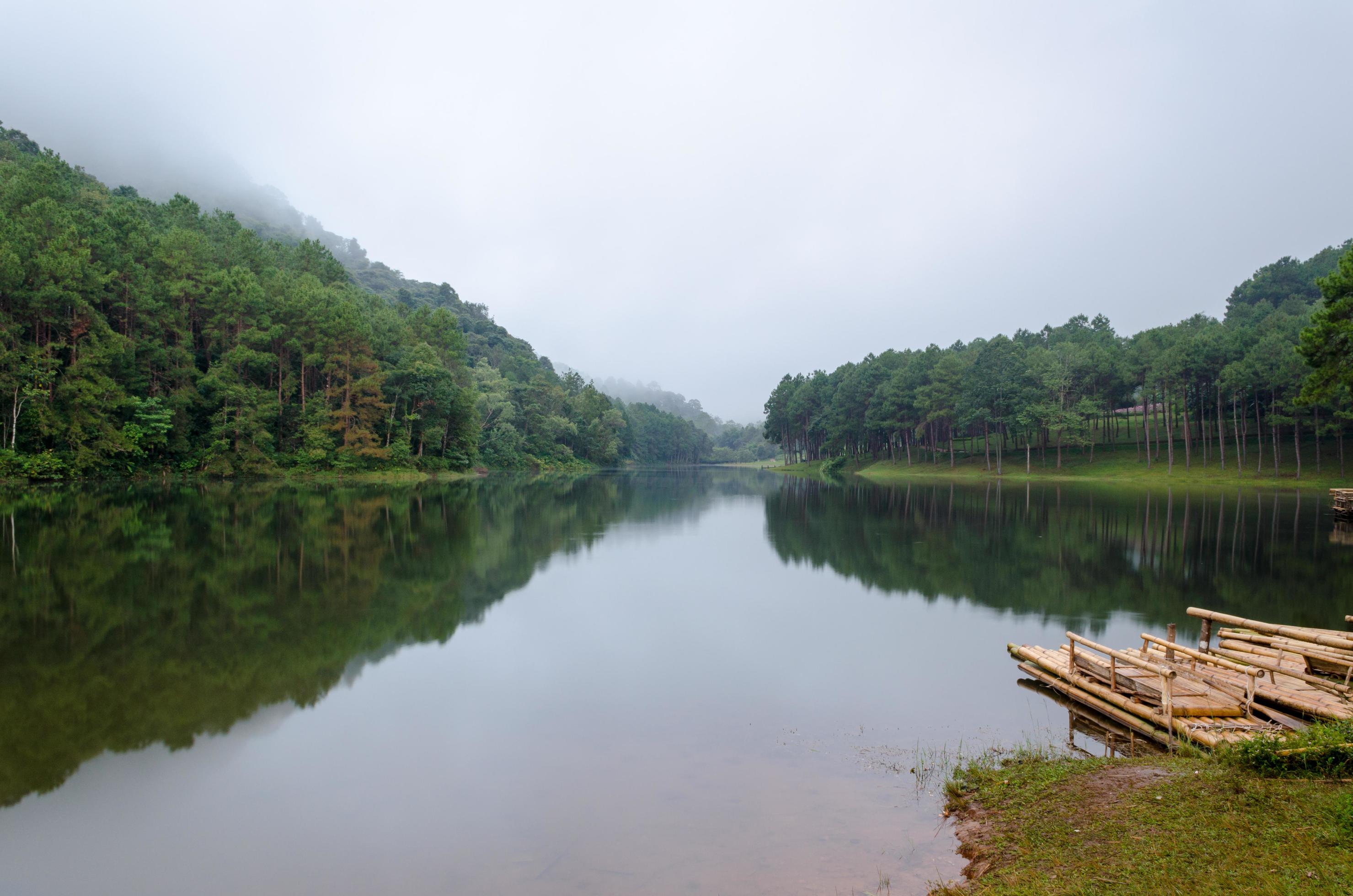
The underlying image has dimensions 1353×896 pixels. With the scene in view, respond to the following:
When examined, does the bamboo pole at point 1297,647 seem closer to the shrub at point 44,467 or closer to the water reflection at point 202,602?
the water reflection at point 202,602

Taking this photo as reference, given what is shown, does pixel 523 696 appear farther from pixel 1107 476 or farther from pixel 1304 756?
pixel 1107 476

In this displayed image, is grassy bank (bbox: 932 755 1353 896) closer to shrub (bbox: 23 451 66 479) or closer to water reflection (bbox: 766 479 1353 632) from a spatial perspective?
water reflection (bbox: 766 479 1353 632)

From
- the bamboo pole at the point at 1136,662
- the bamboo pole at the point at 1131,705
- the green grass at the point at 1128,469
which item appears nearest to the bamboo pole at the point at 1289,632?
the bamboo pole at the point at 1136,662

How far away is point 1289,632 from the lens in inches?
367

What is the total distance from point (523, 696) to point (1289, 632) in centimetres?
1064

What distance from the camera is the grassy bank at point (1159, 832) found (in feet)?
13.0

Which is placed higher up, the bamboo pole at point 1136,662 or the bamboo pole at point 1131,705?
the bamboo pole at point 1136,662

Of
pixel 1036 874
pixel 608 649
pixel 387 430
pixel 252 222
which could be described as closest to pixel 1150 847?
pixel 1036 874

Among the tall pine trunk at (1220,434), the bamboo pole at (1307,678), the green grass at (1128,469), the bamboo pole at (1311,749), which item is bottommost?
the bamboo pole at (1307,678)

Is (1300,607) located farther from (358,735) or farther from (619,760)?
(358,735)

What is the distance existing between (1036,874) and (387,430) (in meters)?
60.0

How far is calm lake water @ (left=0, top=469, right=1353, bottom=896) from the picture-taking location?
532 centimetres

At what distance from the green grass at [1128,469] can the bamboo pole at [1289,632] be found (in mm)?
51840

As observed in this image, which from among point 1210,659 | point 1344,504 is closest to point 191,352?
point 1210,659
